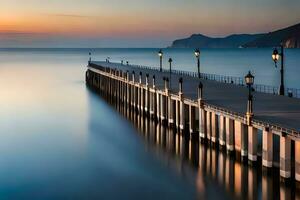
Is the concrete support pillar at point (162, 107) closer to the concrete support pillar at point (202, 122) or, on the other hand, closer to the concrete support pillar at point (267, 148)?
the concrete support pillar at point (202, 122)

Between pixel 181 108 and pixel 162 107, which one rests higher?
pixel 181 108

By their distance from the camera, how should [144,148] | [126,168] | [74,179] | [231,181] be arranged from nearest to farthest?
[231,181] < [74,179] < [126,168] < [144,148]

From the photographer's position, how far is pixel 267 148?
26.8 m

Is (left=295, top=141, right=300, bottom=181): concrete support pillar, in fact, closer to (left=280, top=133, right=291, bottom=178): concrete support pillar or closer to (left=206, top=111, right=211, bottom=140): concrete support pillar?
(left=280, top=133, right=291, bottom=178): concrete support pillar

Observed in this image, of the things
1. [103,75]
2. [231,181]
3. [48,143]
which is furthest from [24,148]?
[103,75]

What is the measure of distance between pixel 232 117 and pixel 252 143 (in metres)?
2.20

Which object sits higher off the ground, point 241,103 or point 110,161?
point 241,103

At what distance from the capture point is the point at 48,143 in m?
41.2

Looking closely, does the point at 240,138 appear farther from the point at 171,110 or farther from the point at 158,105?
the point at 158,105

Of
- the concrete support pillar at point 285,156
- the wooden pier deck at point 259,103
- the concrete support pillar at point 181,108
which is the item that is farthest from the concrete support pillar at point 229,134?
Answer: the concrete support pillar at point 181,108

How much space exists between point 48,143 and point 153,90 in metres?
11.6

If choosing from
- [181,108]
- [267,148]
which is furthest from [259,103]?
[181,108]

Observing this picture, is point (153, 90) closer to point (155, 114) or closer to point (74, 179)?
point (155, 114)

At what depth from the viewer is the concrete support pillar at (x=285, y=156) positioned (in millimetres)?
24744
